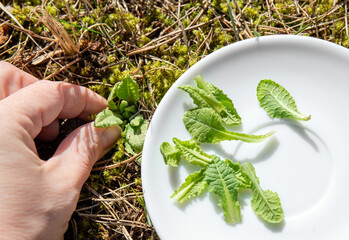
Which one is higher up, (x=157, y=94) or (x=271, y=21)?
(x=271, y=21)

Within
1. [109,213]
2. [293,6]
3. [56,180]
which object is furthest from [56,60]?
[293,6]

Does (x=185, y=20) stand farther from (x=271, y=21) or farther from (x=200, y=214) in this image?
(x=200, y=214)

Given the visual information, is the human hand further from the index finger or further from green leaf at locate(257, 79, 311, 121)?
green leaf at locate(257, 79, 311, 121)

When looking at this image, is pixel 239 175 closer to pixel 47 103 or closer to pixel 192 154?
pixel 192 154

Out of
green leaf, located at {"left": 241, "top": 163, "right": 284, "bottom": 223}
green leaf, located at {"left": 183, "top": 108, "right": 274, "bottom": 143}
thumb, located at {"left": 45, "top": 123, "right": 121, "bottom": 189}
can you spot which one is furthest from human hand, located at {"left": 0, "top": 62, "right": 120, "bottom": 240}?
green leaf, located at {"left": 241, "top": 163, "right": 284, "bottom": 223}

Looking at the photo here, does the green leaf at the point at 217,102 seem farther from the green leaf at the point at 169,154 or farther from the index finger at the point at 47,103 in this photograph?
the index finger at the point at 47,103

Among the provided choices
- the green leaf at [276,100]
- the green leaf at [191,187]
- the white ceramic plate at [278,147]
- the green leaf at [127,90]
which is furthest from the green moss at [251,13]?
the green leaf at [191,187]

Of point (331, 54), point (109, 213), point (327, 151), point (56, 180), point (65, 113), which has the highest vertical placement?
point (331, 54)
